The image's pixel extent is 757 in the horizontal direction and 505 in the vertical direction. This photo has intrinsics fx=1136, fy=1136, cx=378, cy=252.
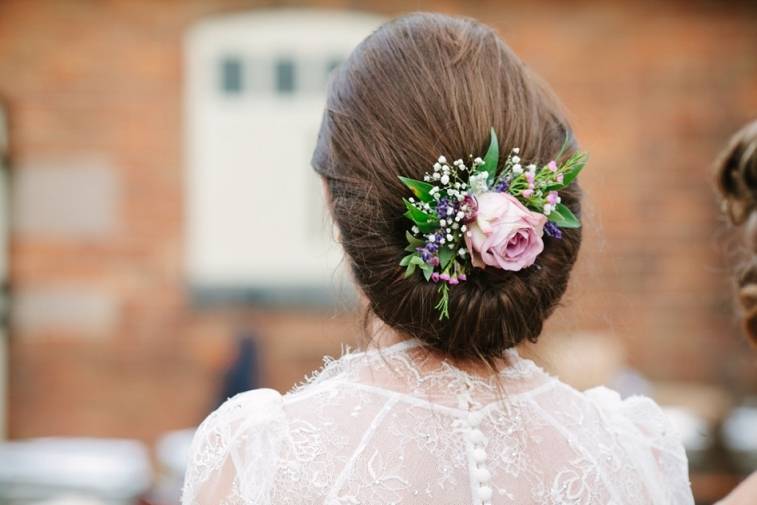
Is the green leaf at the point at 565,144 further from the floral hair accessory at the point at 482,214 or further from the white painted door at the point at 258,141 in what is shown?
the white painted door at the point at 258,141

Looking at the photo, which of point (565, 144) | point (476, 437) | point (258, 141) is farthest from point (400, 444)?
point (258, 141)

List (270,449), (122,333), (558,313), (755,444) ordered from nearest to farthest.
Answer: (270,449) < (558,313) < (755,444) < (122,333)

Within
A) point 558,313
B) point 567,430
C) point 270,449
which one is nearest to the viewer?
point 270,449

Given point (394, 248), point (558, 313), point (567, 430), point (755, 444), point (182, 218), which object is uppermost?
point (394, 248)

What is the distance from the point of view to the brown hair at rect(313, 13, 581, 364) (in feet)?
5.76

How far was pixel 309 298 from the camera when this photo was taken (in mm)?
8820

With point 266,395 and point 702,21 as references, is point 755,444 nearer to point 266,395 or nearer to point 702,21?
point 702,21

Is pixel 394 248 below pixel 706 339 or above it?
above

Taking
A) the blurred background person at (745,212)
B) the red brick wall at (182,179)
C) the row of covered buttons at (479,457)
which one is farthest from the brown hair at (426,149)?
the red brick wall at (182,179)

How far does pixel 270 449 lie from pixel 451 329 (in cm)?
33

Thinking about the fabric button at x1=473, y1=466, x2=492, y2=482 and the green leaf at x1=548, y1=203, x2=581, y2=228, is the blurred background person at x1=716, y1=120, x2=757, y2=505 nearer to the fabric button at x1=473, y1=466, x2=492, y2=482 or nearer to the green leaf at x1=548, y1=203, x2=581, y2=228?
the green leaf at x1=548, y1=203, x2=581, y2=228

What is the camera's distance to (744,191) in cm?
218

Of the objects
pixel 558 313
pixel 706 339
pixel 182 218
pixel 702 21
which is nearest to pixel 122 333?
pixel 182 218

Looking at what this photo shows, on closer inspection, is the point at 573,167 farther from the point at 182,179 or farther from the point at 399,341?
the point at 182,179
